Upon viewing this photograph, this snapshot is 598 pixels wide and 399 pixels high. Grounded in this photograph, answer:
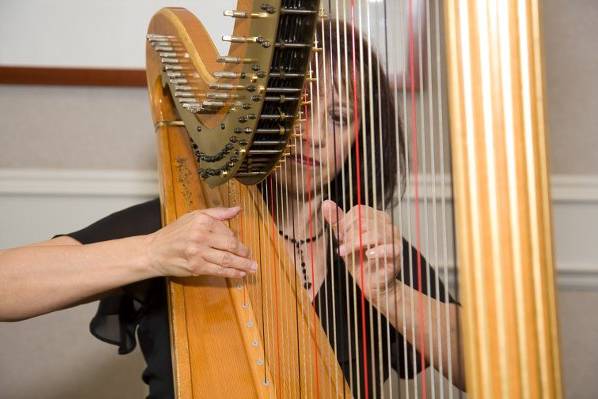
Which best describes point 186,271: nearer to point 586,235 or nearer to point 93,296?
point 93,296

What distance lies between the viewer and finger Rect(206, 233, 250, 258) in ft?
3.19

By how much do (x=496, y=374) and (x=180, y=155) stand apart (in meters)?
0.86

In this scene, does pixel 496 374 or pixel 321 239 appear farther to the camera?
pixel 321 239

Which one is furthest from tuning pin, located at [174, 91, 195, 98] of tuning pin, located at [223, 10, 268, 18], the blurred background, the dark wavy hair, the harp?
the blurred background

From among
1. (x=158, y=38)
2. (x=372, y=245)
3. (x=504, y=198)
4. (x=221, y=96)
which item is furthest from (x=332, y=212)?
(x=158, y=38)

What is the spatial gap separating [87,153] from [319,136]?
38.1 inches

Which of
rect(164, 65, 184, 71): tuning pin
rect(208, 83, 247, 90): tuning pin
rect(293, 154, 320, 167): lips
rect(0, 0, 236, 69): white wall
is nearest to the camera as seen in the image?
rect(208, 83, 247, 90): tuning pin

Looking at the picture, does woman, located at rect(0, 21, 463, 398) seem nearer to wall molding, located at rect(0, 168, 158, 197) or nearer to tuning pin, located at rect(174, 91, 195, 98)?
tuning pin, located at rect(174, 91, 195, 98)

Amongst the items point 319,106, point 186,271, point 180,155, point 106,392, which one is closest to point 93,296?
point 186,271

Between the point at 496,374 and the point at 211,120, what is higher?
→ the point at 211,120

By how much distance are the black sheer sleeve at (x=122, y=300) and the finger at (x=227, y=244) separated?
0.76ft

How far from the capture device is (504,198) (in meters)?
0.37

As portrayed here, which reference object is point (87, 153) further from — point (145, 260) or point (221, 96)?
point (221, 96)

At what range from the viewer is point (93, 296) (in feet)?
3.40
